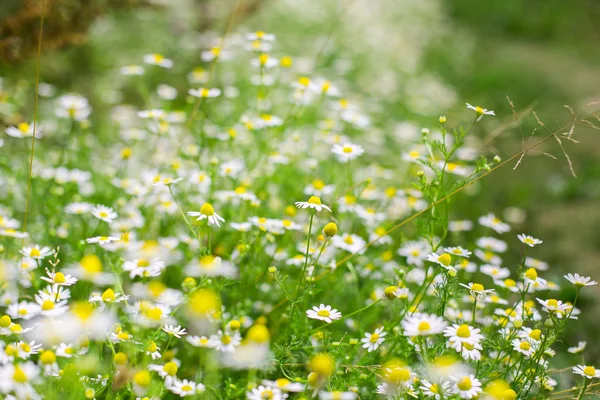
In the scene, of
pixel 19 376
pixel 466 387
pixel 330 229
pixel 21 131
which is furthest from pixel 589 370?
pixel 21 131

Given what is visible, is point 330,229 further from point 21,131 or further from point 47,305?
point 21,131

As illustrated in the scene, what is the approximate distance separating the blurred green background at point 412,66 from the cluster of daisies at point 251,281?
0.37 meters

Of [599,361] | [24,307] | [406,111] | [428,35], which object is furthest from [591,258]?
[428,35]

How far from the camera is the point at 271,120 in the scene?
7.73 feet

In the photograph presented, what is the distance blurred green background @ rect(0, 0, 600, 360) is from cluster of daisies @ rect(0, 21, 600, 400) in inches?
14.6

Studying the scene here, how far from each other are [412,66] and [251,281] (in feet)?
13.1

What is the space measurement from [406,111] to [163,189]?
2665 millimetres

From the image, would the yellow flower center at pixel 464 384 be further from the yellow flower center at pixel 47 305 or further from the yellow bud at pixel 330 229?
the yellow flower center at pixel 47 305

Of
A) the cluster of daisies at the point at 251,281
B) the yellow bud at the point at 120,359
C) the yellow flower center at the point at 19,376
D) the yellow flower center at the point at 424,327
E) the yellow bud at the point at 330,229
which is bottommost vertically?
the cluster of daisies at the point at 251,281

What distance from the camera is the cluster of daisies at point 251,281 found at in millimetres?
1349

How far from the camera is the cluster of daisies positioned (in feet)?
4.42

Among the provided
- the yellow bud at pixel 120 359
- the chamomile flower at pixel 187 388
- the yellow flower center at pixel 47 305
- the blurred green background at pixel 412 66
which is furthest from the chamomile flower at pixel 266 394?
the blurred green background at pixel 412 66

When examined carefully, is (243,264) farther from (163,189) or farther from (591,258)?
(591,258)

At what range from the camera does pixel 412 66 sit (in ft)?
17.9
